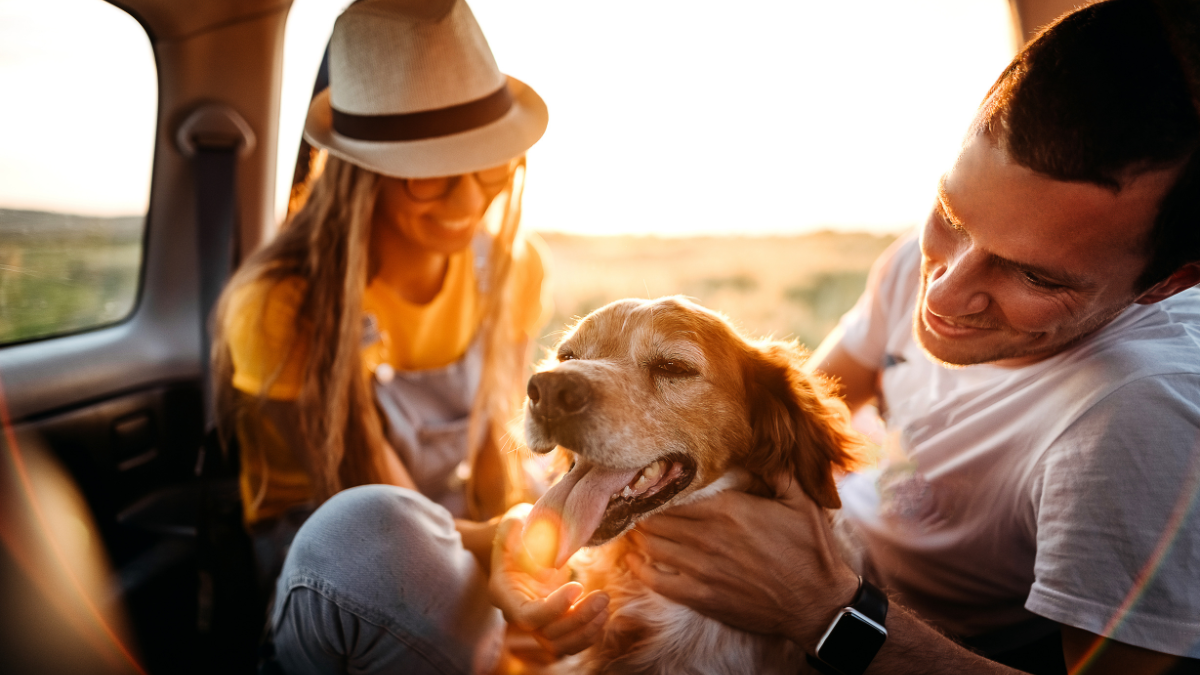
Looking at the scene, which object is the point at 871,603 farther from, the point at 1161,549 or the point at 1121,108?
the point at 1121,108

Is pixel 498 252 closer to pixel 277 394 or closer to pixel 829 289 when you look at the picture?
pixel 277 394

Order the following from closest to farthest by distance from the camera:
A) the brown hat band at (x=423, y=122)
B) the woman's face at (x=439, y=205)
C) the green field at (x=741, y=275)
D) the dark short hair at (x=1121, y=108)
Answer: the dark short hair at (x=1121, y=108)
the green field at (x=741, y=275)
the brown hat band at (x=423, y=122)
the woman's face at (x=439, y=205)

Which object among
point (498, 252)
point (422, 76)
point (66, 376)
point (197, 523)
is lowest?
point (197, 523)

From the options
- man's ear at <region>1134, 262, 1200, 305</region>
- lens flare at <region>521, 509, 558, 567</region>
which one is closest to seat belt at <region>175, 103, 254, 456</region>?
lens flare at <region>521, 509, 558, 567</region>

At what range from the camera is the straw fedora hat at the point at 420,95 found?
5.74 feet

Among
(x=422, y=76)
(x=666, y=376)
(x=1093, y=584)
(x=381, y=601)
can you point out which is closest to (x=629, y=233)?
(x=666, y=376)

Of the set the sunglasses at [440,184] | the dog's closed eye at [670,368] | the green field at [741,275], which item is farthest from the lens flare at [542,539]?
the sunglasses at [440,184]

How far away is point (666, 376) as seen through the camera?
147 cm

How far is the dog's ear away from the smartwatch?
0.25 meters

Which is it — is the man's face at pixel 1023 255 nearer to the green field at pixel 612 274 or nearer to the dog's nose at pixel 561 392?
the green field at pixel 612 274

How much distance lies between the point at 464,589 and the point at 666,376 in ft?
2.32

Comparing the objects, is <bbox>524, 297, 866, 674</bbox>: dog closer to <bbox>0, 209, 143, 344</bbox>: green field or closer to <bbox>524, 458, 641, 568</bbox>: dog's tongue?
<bbox>524, 458, 641, 568</bbox>: dog's tongue

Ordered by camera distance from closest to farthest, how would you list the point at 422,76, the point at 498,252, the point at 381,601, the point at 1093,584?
the point at 1093,584 < the point at 381,601 < the point at 422,76 < the point at 498,252

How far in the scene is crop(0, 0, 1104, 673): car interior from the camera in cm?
195
